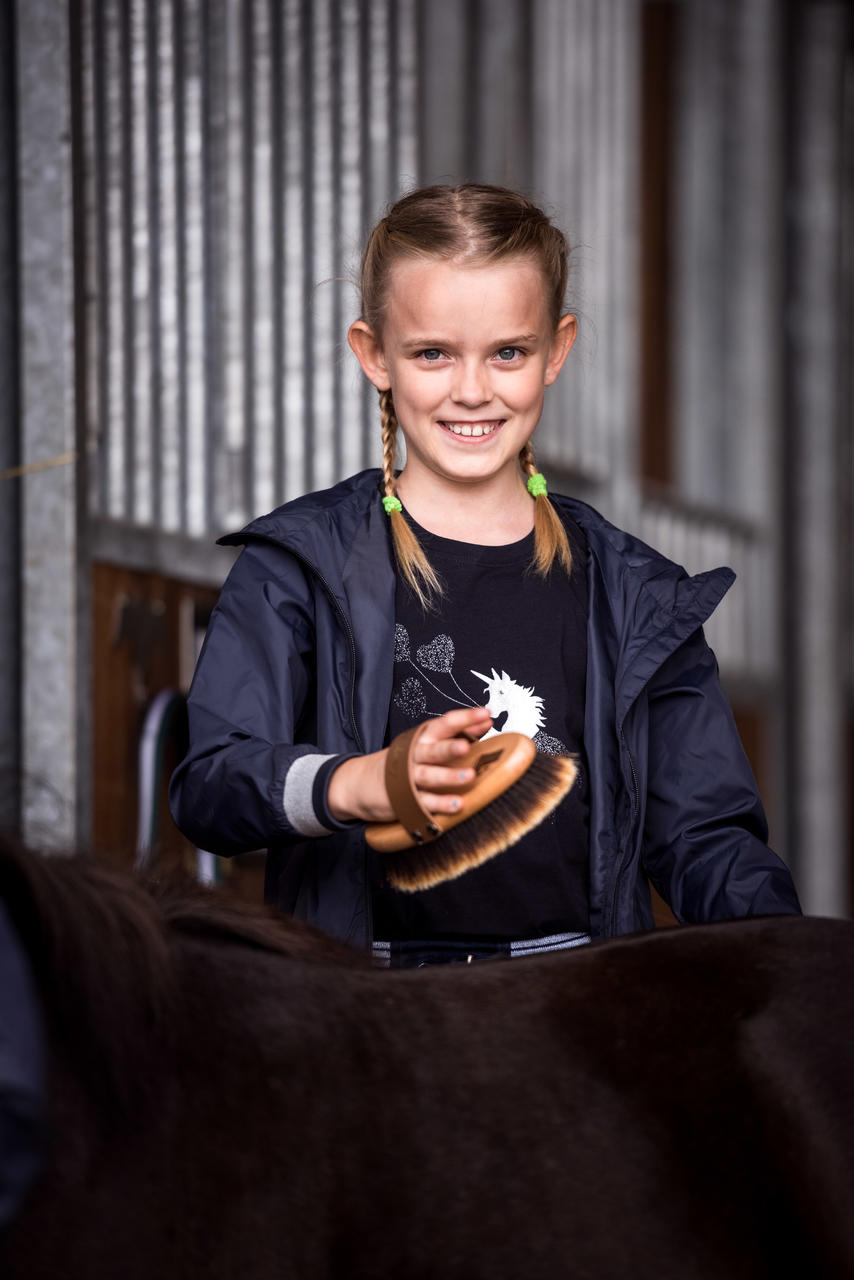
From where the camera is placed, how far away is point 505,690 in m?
1.52

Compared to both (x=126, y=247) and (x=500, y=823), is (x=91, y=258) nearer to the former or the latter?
(x=126, y=247)

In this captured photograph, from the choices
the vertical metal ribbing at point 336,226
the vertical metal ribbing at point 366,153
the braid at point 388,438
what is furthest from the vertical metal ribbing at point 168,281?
the braid at point 388,438

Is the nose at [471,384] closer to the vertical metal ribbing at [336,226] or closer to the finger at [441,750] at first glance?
the finger at [441,750]

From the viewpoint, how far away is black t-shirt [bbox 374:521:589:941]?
1.46 m

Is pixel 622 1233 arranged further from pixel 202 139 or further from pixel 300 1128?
pixel 202 139

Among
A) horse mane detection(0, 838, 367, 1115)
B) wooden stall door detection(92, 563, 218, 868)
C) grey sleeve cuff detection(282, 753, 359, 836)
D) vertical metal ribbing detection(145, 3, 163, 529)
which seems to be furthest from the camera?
vertical metal ribbing detection(145, 3, 163, 529)

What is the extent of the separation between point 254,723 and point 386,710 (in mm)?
131

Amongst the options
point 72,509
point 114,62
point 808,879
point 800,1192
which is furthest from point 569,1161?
point 808,879

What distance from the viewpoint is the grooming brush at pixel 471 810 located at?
110cm

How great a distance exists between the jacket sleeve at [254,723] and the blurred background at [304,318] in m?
0.14

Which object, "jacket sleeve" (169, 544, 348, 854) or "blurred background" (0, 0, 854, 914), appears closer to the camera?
"jacket sleeve" (169, 544, 348, 854)

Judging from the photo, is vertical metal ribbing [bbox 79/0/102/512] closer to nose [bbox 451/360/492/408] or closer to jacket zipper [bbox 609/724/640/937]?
nose [bbox 451/360/492/408]

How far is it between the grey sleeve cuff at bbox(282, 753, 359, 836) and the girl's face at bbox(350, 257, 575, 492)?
1.39 ft

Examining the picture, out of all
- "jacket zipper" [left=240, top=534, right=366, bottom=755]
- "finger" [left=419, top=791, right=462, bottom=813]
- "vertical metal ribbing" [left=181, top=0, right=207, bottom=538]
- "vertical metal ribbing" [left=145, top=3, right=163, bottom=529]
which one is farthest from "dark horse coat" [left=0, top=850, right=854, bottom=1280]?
"vertical metal ribbing" [left=181, top=0, right=207, bottom=538]
